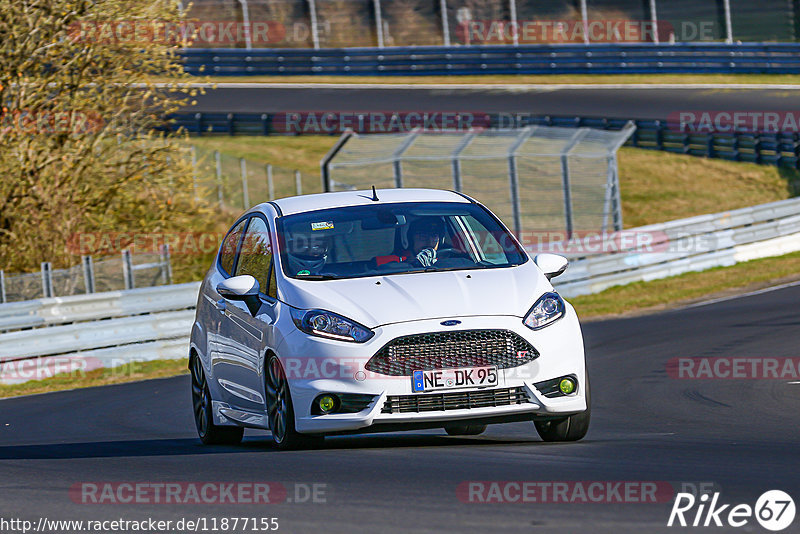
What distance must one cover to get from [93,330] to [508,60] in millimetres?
30179

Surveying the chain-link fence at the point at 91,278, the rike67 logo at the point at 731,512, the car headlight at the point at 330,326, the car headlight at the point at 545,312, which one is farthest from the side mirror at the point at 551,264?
the chain-link fence at the point at 91,278

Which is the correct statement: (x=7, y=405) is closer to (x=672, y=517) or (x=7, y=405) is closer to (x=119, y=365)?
(x=119, y=365)

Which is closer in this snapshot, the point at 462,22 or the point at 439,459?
the point at 439,459

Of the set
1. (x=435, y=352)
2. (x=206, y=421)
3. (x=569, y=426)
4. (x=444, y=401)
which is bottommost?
(x=206, y=421)

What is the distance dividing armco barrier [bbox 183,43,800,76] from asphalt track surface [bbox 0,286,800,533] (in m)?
29.9

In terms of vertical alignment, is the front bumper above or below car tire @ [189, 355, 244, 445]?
above

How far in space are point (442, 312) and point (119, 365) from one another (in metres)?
10.6

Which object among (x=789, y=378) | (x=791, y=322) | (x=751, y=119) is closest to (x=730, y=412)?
(x=789, y=378)

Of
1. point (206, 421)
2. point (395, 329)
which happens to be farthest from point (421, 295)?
point (206, 421)

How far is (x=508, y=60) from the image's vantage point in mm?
45469

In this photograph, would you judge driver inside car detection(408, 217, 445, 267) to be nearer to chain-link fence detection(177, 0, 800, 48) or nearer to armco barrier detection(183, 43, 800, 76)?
armco barrier detection(183, 43, 800, 76)

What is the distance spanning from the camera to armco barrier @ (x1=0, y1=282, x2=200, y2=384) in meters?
16.8

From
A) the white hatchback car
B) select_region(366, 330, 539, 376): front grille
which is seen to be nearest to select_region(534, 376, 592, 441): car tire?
the white hatchback car

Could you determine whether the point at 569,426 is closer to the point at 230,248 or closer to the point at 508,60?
the point at 230,248
